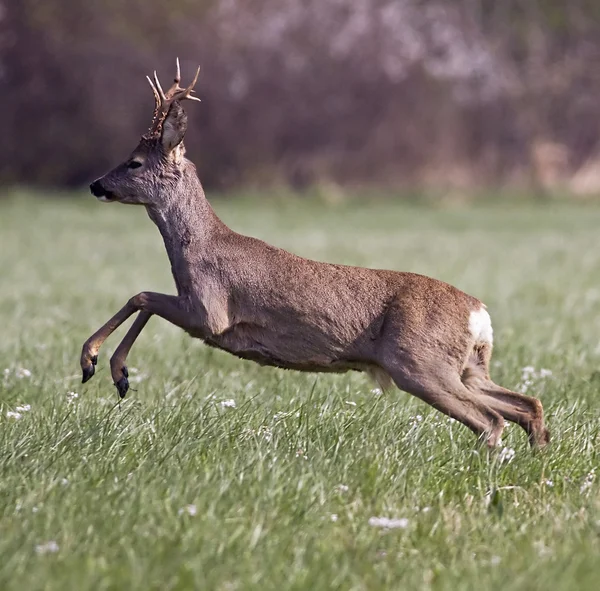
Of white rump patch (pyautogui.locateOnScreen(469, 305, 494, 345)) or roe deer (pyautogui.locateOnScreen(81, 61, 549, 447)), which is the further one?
white rump patch (pyautogui.locateOnScreen(469, 305, 494, 345))

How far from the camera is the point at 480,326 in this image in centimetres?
534

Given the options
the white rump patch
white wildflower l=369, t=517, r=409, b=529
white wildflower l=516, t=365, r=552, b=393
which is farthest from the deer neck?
white wildflower l=516, t=365, r=552, b=393

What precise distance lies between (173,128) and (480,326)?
1655mm

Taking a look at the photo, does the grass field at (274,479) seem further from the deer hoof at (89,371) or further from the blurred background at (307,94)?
the blurred background at (307,94)

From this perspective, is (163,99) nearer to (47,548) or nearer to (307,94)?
(47,548)

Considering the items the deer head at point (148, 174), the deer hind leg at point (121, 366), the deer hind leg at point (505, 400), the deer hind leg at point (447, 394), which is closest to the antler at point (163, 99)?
the deer head at point (148, 174)

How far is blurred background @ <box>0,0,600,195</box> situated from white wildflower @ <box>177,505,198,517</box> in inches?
850

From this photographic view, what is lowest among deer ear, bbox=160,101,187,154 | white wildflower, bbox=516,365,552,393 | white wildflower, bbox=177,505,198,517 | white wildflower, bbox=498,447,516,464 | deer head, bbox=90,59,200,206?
white wildflower, bbox=177,505,198,517

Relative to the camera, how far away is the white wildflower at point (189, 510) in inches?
150

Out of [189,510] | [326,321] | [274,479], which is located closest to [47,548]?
[189,510]

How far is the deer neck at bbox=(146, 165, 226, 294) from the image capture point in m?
5.39

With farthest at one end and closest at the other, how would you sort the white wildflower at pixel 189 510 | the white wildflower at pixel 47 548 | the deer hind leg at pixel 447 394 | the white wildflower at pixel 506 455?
the deer hind leg at pixel 447 394 < the white wildflower at pixel 506 455 < the white wildflower at pixel 189 510 < the white wildflower at pixel 47 548

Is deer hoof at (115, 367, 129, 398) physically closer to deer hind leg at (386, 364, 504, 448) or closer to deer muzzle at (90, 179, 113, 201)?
deer muzzle at (90, 179, 113, 201)

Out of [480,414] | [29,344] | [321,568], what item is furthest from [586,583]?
[29,344]
